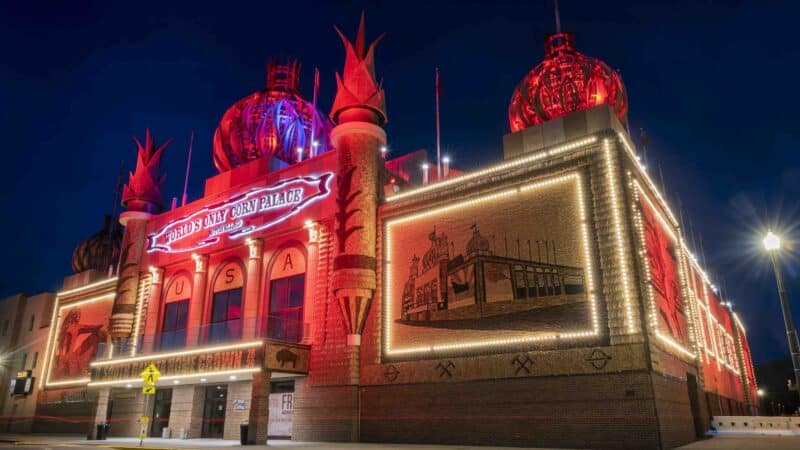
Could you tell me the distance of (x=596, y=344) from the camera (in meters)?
19.7

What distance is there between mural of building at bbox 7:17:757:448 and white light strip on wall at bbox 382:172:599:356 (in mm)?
75

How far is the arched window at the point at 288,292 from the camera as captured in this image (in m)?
28.4

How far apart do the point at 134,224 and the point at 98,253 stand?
43.4 ft

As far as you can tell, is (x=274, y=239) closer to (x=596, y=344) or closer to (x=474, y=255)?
(x=474, y=255)

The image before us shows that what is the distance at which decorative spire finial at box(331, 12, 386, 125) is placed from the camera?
28875 millimetres

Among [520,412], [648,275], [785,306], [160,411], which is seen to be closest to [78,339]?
[160,411]

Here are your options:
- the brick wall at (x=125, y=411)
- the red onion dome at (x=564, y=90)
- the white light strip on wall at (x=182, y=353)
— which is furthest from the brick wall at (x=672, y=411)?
the brick wall at (x=125, y=411)

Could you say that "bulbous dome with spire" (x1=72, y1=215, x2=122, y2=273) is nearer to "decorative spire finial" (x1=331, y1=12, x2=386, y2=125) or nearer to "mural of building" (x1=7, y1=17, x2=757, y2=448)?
"mural of building" (x1=7, y1=17, x2=757, y2=448)

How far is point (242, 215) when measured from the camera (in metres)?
33.1

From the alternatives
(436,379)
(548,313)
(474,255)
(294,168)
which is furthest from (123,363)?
(548,313)

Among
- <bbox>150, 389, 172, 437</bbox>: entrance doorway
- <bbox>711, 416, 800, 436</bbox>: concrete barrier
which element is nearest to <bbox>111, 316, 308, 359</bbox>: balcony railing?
<bbox>150, 389, 172, 437</bbox>: entrance doorway

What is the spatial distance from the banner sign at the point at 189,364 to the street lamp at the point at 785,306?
19510mm

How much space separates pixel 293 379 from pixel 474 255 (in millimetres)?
11571

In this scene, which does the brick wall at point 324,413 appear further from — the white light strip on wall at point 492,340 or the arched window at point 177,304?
the arched window at point 177,304
